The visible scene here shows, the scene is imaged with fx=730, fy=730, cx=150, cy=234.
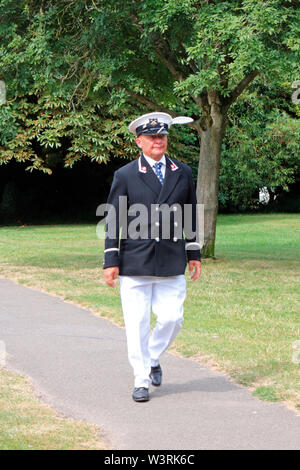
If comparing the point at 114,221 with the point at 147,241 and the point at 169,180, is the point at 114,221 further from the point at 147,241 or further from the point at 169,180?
the point at 169,180

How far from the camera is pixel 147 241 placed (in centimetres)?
577

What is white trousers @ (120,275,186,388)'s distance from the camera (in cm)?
576

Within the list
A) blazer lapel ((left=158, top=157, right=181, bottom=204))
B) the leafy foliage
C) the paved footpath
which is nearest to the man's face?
blazer lapel ((left=158, top=157, right=181, bottom=204))

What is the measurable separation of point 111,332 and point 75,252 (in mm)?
11010

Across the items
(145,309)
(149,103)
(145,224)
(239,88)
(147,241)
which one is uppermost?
(239,88)

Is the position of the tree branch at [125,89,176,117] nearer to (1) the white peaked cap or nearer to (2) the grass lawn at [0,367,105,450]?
(1) the white peaked cap

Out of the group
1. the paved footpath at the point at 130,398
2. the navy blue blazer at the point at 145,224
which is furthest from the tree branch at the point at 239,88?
the navy blue blazer at the point at 145,224

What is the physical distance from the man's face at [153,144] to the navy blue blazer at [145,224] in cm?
9

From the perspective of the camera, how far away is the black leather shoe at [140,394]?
222 inches

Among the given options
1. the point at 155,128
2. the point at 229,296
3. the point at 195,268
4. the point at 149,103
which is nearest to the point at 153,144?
the point at 155,128

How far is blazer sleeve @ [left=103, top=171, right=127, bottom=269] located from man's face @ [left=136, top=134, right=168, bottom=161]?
0.31m

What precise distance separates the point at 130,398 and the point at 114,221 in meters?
1.40

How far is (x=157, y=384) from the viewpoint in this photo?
611cm

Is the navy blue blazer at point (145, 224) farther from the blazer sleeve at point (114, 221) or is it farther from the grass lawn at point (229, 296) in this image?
the grass lawn at point (229, 296)
